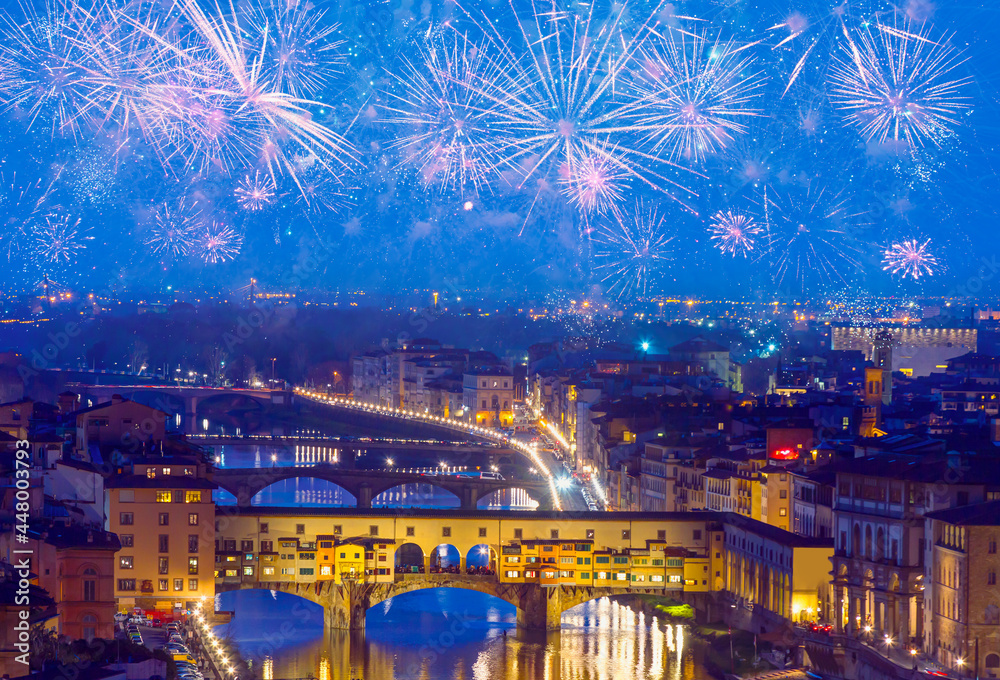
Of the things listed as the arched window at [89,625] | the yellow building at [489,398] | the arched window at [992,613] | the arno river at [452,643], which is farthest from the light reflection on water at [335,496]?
the arched window at [992,613]

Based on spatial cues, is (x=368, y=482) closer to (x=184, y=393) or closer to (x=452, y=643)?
(x=452, y=643)

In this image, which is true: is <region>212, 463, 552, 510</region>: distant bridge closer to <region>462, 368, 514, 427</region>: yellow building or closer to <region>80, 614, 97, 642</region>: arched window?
<region>80, 614, 97, 642</region>: arched window

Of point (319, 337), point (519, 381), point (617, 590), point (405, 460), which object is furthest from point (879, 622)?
point (319, 337)

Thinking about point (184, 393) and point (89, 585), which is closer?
point (89, 585)

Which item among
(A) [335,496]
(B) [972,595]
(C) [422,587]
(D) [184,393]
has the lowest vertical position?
(A) [335,496]

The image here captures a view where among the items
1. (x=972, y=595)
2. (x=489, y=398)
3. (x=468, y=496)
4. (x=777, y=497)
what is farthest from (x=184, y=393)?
(x=972, y=595)

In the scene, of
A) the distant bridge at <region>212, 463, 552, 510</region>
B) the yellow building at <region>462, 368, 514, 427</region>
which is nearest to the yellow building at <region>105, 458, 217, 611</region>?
the distant bridge at <region>212, 463, 552, 510</region>
